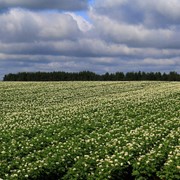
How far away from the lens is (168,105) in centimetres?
3600

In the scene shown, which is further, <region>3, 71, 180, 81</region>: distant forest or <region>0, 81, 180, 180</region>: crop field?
<region>3, 71, 180, 81</region>: distant forest

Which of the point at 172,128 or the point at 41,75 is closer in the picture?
the point at 172,128

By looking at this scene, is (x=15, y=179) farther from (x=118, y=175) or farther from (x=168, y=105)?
(x=168, y=105)

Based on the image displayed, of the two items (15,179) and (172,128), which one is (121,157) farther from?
(172,128)

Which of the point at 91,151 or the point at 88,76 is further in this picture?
the point at 88,76

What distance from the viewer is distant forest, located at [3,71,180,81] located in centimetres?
11662

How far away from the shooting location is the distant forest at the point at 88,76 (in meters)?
117

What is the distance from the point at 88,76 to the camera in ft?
390

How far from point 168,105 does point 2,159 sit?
853 inches

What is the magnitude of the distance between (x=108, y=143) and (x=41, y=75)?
101 metres

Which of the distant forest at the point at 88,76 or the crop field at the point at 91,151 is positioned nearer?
the crop field at the point at 91,151

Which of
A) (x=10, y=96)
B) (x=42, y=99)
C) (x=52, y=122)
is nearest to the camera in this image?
(x=52, y=122)

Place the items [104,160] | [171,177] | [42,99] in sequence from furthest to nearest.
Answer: [42,99] < [104,160] < [171,177]

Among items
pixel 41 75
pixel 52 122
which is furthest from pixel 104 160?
pixel 41 75
